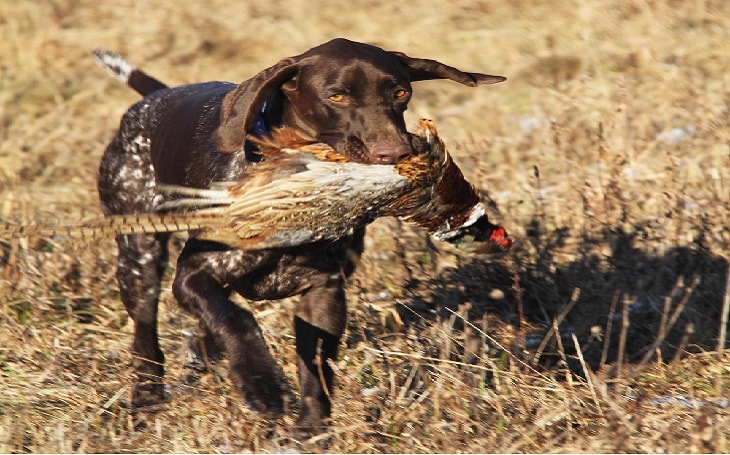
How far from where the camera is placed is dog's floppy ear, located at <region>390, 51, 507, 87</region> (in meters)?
4.17

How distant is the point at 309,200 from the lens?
11.5ft

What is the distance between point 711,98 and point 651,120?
35 cm

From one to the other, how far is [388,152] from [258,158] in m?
0.62

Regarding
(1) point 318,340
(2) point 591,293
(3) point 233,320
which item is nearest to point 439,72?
(1) point 318,340

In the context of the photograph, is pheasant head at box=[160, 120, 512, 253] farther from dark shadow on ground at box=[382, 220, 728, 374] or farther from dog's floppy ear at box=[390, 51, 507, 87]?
dark shadow on ground at box=[382, 220, 728, 374]

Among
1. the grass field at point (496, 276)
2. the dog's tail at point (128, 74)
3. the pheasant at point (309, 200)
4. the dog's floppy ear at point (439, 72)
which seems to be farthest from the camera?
the dog's tail at point (128, 74)

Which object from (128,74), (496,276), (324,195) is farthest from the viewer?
(128,74)

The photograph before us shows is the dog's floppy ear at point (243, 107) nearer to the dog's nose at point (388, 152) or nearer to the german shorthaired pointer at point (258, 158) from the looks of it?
the german shorthaired pointer at point (258, 158)

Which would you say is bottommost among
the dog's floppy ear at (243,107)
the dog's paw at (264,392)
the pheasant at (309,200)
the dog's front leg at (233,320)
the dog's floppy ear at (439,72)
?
the dog's paw at (264,392)

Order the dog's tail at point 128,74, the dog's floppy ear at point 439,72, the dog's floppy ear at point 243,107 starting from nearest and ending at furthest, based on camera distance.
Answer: the dog's floppy ear at point 243,107 < the dog's floppy ear at point 439,72 < the dog's tail at point 128,74

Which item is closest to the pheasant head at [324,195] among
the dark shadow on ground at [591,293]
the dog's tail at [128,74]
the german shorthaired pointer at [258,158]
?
the german shorthaired pointer at [258,158]

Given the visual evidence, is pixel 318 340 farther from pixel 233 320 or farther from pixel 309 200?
pixel 309 200

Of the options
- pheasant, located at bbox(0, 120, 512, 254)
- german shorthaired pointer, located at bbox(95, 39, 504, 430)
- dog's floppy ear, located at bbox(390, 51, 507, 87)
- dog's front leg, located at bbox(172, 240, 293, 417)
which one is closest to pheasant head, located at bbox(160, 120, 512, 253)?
pheasant, located at bbox(0, 120, 512, 254)

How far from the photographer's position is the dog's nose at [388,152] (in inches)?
142
